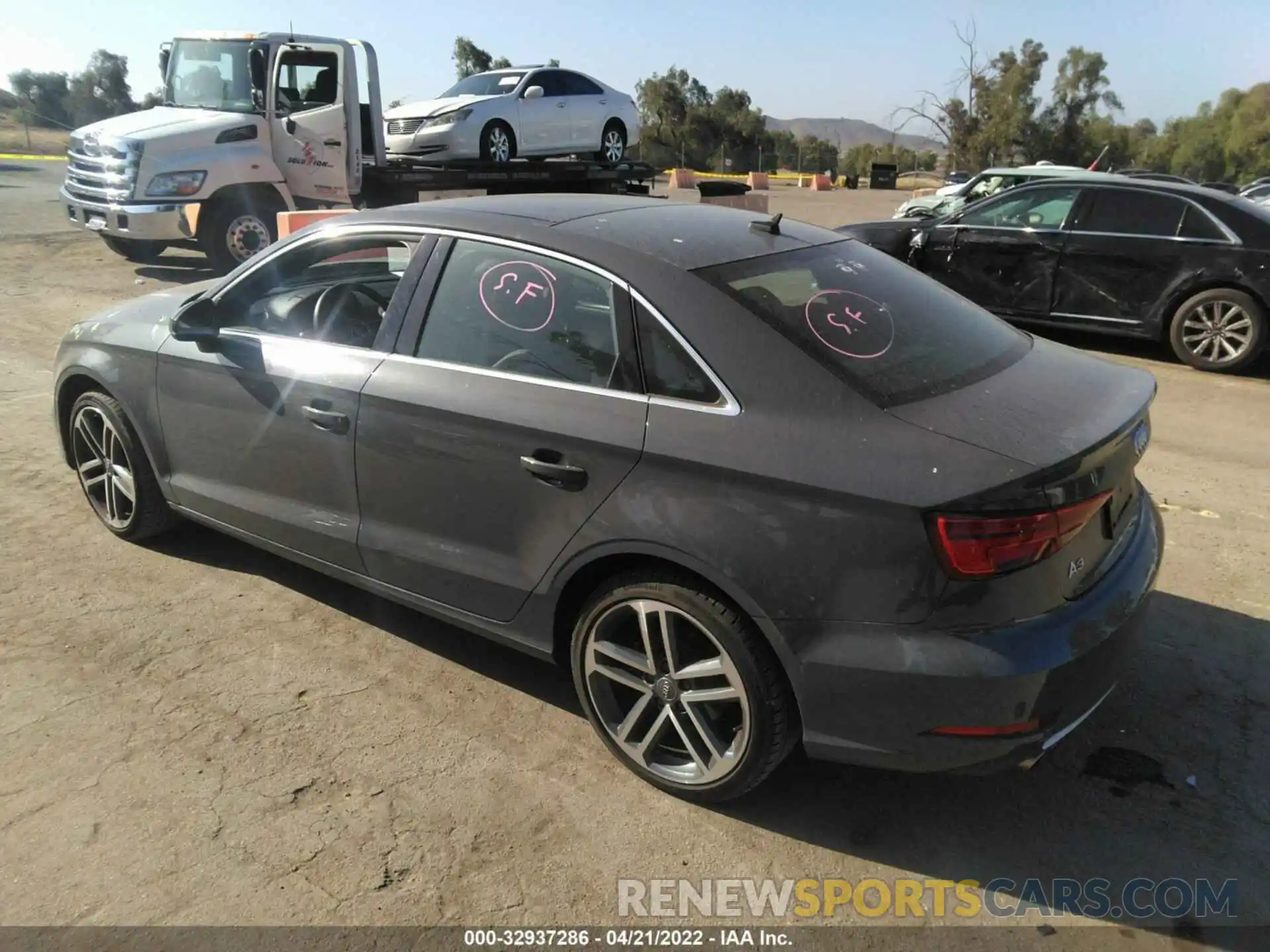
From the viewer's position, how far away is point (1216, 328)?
26.6 ft

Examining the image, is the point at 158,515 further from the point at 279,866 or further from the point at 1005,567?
the point at 1005,567

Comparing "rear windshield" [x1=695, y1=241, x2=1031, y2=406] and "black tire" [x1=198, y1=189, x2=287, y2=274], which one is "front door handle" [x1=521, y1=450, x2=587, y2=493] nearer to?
"rear windshield" [x1=695, y1=241, x2=1031, y2=406]

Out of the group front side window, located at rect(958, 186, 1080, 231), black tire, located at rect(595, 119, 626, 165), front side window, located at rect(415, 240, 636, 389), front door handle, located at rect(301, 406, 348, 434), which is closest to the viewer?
front side window, located at rect(415, 240, 636, 389)

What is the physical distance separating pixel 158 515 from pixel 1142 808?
407 centimetres

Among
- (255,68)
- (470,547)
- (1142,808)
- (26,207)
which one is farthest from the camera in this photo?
(26,207)

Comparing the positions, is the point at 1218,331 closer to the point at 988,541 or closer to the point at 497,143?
the point at 988,541

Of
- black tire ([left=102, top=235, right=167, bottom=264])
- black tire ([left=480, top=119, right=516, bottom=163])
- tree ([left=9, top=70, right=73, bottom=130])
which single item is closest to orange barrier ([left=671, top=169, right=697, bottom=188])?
black tire ([left=480, top=119, right=516, bottom=163])

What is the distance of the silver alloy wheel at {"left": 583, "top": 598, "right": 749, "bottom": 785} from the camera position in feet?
9.05

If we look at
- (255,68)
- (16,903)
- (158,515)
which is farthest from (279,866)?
(255,68)

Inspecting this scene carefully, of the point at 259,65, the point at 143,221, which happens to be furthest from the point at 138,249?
the point at 259,65

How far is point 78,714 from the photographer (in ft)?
10.8

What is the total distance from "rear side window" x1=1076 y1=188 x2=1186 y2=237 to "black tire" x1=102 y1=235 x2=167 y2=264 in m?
10.7

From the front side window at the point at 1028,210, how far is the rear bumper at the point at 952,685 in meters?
7.14

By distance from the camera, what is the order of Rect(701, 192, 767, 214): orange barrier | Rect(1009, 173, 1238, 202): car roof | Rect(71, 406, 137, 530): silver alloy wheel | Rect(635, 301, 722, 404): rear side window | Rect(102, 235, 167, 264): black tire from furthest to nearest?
Rect(701, 192, 767, 214): orange barrier < Rect(102, 235, 167, 264): black tire < Rect(1009, 173, 1238, 202): car roof < Rect(71, 406, 137, 530): silver alloy wheel < Rect(635, 301, 722, 404): rear side window
